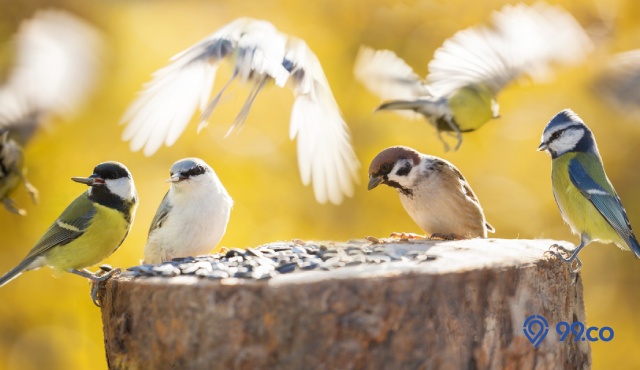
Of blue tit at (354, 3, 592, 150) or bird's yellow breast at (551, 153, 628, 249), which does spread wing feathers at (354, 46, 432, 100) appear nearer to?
blue tit at (354, 3, 592, 150)

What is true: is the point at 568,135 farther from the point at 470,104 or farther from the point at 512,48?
the point at 470,104

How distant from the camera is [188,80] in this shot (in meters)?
2.88

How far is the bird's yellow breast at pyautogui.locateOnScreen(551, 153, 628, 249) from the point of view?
2.95m

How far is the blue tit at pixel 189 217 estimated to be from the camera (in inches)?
115

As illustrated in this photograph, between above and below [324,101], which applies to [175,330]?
below

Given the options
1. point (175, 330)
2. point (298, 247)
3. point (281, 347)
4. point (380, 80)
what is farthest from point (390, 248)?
point (380, 80)

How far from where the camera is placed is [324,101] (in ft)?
10.1

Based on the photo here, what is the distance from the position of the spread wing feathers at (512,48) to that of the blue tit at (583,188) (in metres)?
0.49

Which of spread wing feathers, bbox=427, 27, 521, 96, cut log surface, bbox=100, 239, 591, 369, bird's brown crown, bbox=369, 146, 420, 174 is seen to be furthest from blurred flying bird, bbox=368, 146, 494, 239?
cut log surface, bbox=100, 239, 591, 369

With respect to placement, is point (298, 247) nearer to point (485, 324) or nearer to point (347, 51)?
point (485, 324)

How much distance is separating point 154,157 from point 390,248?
9.23 ft

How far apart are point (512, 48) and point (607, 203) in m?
0.94

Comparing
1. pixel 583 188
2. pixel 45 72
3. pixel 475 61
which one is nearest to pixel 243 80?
pixel 475 61

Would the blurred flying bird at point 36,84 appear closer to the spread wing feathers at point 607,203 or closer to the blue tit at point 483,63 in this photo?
the blue tit at point 483,63
